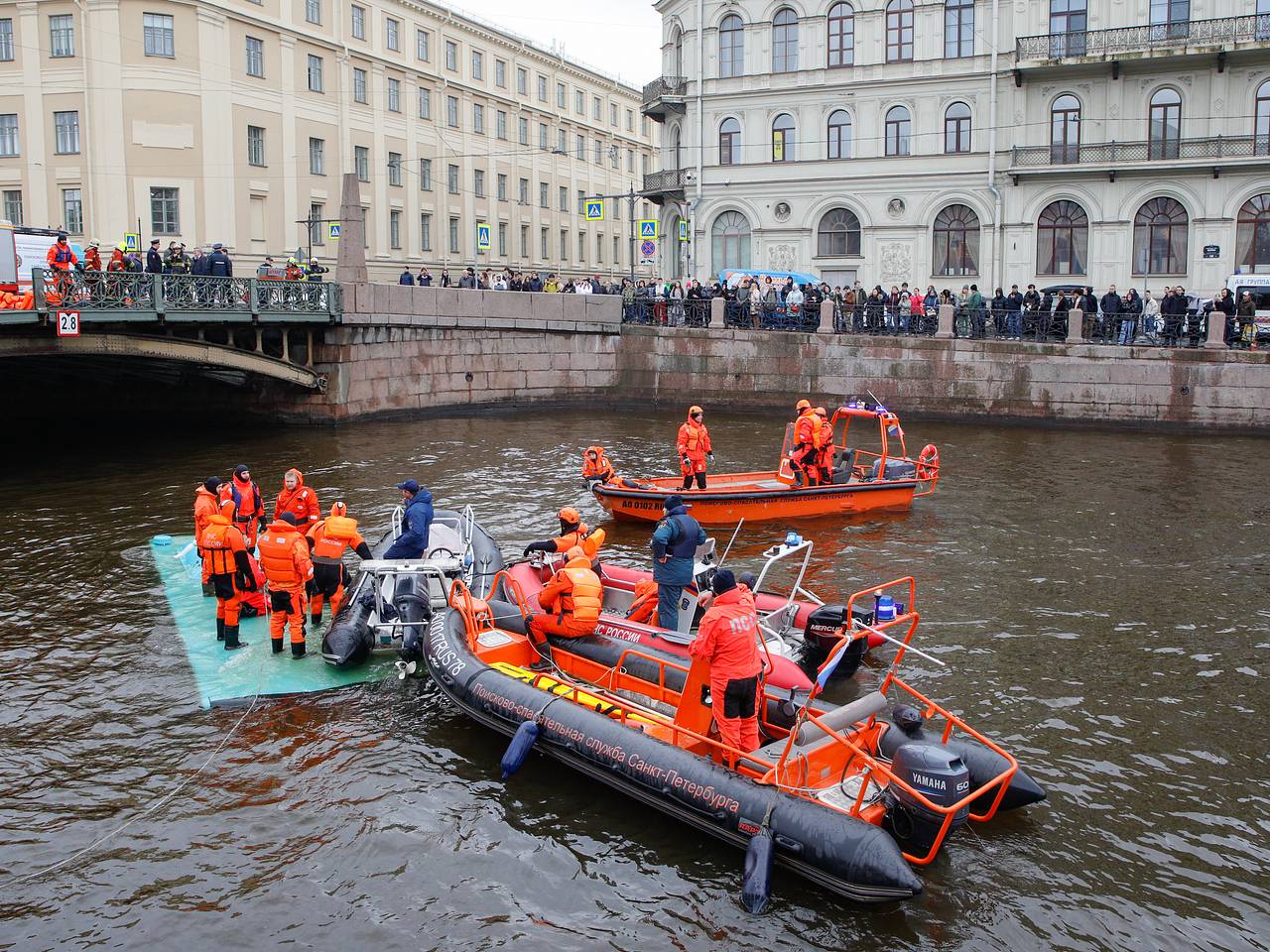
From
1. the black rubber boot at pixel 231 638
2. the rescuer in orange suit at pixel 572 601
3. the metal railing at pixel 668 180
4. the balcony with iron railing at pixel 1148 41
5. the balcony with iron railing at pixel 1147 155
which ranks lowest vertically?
the black rubber boot at pixel 231 638

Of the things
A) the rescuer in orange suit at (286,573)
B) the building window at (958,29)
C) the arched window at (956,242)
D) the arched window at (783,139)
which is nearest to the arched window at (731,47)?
the arched window at (783,139)

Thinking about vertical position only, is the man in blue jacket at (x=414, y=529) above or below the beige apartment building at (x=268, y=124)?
below

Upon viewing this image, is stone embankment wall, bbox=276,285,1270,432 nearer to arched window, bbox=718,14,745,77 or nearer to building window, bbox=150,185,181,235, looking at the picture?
arched window, bbox=718,14,745,77

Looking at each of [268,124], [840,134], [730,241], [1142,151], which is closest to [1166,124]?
[1142,151]

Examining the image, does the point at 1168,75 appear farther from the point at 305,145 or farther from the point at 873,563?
the point at 305,145

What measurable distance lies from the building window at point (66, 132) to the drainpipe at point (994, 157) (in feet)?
98.6

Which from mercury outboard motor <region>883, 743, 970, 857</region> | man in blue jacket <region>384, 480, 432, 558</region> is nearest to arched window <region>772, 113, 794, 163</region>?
man in blue jacket <region>384, 480, 432, 558</region>

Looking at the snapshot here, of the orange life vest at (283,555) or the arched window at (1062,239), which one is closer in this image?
the orange life vest at (283,555)

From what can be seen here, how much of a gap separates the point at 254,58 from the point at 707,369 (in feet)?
70.5

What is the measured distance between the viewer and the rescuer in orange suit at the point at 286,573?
11469 mm

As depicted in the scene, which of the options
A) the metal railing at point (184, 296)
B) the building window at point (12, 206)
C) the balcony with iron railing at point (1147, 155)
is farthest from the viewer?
the building window at point (12, 206)

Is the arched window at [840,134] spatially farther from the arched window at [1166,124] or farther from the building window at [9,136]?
the building window at [9,136]

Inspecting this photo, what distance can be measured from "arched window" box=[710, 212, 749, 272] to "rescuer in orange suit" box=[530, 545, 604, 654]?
3044 cm

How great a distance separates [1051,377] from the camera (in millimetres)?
29594
